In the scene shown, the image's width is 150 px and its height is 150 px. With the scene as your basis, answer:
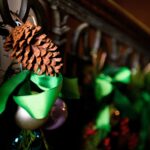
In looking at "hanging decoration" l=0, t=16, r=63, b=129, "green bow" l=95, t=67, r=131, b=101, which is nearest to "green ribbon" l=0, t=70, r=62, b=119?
"hanging decoration" l=0, t=16, r=63, b=129

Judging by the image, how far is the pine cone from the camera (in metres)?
0.38

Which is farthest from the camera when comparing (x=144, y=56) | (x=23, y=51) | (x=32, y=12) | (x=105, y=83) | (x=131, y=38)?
(x=144, y=56)

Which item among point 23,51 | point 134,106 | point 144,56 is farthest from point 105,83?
point 144,56

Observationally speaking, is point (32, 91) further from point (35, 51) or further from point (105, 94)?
point (105, 94)

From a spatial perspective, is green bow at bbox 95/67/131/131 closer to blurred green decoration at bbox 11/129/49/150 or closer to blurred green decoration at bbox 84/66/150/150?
blurred green decoration at bbox 84/66/150/150

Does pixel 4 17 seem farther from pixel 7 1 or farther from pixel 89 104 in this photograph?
pixel 89 104

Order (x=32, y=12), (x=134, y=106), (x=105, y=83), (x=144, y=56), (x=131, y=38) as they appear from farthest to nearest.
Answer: (x=144, y=56) < (x=131, y=38) < (x=134, y=106) < (x=105, y=83) < (x=32, y=12)

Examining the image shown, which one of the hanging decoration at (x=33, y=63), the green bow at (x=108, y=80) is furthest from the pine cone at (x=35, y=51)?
the green bow at (x=108, y=80)

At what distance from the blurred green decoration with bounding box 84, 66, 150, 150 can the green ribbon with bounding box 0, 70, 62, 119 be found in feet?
0.71

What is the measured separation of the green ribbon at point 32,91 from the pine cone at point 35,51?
0.08ft

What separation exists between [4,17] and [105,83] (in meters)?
0.27

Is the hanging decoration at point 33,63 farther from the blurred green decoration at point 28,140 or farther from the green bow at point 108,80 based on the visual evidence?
the green bow at point 108,80

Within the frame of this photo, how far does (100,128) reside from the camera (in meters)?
0.62

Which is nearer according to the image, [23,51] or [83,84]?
[23,51]
